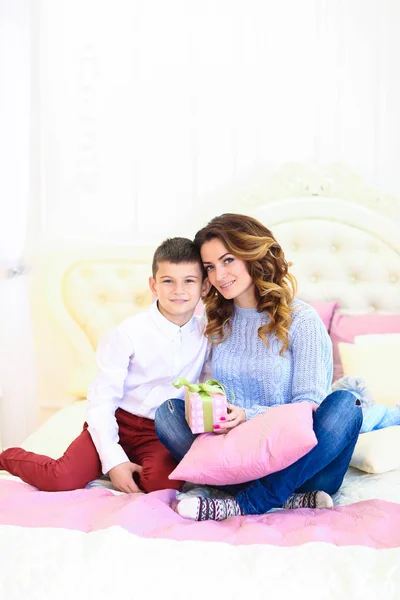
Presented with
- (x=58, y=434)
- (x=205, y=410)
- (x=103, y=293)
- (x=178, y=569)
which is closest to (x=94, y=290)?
(x=103, y=293)

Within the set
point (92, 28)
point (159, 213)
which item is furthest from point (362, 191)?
point (92, 28)

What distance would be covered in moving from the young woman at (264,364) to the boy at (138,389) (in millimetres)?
73

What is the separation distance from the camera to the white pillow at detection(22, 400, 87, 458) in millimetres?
2145

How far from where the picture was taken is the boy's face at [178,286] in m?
1.91

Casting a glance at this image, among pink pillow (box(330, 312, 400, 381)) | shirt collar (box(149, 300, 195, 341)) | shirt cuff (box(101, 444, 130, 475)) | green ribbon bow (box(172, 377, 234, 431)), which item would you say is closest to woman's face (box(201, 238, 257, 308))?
shirt collar (box(149, 300, 195, 341))

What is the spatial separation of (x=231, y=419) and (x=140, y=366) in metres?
0.38

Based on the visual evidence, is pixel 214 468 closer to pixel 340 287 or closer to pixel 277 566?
pixel 277 566

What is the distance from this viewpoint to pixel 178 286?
1905 millimetres

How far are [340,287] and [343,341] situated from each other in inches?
12.4

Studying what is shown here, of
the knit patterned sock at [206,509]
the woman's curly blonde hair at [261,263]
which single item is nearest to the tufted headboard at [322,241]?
the woman's curly blonde hair at [261,263]

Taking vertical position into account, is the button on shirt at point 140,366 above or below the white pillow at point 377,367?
above

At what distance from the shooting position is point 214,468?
160 centimetres

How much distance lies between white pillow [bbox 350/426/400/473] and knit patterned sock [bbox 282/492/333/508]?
0.71ft

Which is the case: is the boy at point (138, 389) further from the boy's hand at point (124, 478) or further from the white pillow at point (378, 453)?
the white pillow at point (378, 453)
